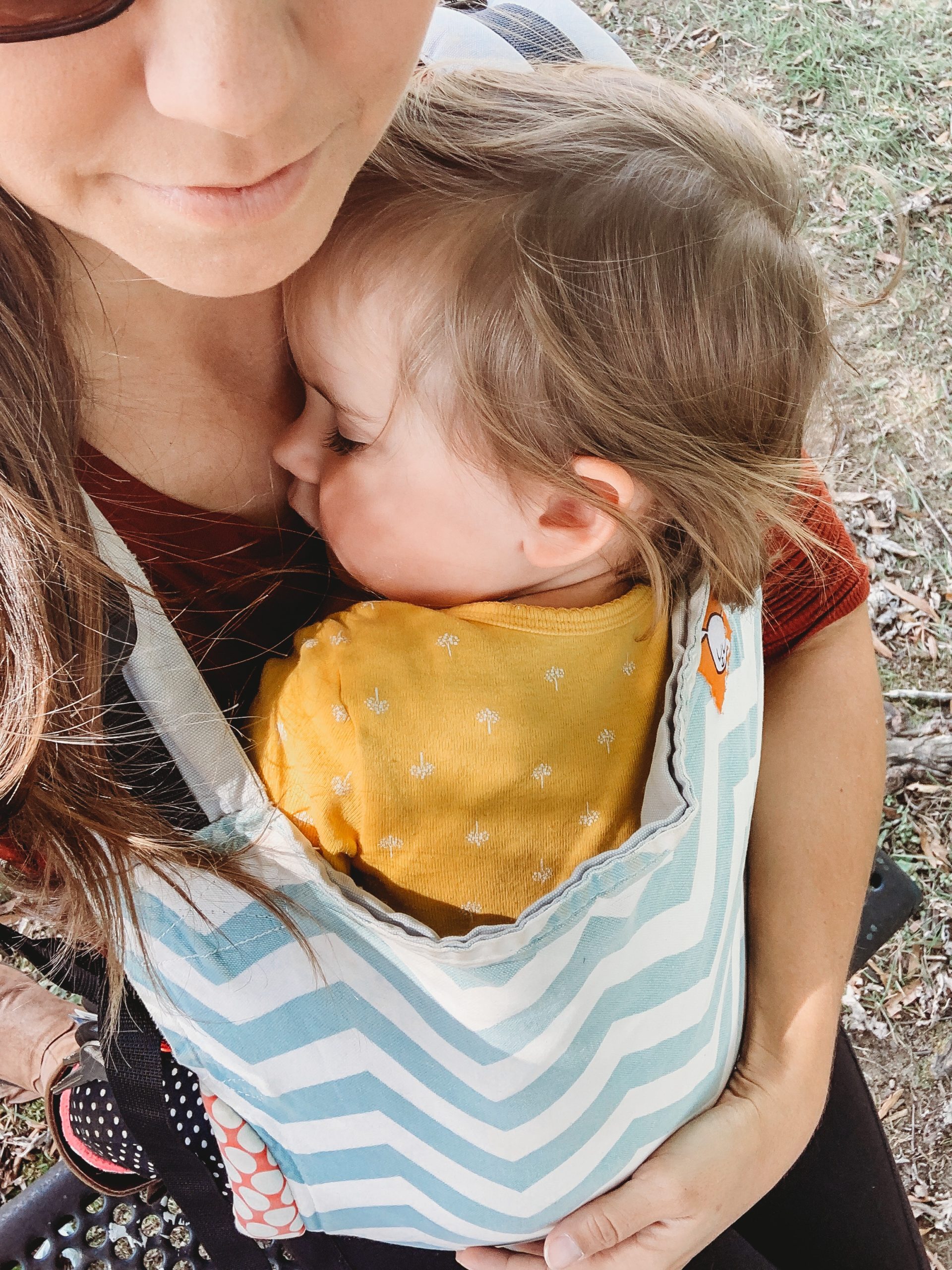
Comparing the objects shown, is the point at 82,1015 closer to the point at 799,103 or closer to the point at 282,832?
the point at 282,832

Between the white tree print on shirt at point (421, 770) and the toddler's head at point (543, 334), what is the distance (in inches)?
10.8

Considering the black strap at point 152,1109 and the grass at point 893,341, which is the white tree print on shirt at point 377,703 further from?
the grass at point 893,341

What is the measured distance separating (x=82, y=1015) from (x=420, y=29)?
5.56 feet

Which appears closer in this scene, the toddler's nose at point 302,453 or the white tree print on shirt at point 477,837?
the white tree print on shirt at point 477,837

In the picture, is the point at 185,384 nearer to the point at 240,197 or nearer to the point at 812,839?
the point at 240,197

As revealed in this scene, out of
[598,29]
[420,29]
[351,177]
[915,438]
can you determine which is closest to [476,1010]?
[351,177]

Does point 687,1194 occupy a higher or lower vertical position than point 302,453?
lower

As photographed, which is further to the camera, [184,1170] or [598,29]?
[598,29]

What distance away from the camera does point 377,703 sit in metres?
1.23

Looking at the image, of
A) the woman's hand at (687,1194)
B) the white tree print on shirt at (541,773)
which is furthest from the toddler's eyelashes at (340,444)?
the woman's hand at (687,1194)

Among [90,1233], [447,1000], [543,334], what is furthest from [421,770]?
[90,1233]

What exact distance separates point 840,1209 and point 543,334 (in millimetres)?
1545

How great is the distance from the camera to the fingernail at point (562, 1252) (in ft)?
4.62

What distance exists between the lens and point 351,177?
100cm
